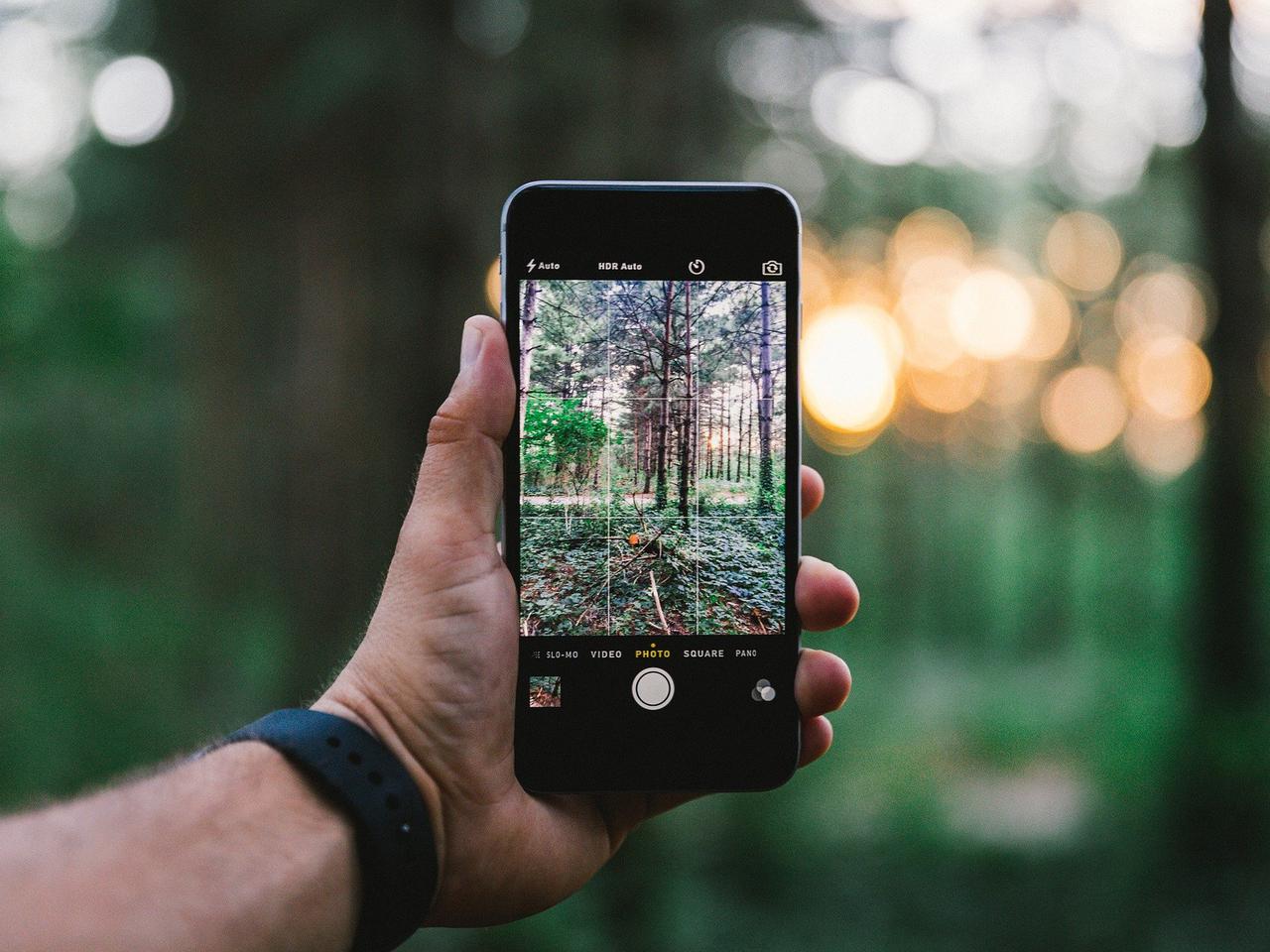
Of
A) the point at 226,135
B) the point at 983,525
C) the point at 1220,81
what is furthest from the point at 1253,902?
the point at 226,135

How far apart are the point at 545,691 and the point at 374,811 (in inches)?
13.1

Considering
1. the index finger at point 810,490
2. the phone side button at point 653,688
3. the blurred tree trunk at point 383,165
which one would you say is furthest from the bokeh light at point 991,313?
the phone side button at point 653,688

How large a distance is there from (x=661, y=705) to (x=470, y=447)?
0.51 m

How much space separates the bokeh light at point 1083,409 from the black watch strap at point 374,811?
5.49 m

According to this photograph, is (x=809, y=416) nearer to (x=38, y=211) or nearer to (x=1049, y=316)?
(x=1049, y=316)

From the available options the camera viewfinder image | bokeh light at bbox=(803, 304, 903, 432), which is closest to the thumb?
the camera viewfinder image

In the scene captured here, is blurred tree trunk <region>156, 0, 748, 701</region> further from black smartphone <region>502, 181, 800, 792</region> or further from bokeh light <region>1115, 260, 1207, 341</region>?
bokeh light <region>1115, 260, 1207, 341</region>

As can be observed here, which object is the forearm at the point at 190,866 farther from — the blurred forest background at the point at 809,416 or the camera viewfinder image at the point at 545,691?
the blurred forest background at the point at 809,416

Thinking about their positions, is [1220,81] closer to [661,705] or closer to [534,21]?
[534,21]

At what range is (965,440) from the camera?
586cm

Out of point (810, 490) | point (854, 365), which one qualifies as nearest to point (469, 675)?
point (810, 490)

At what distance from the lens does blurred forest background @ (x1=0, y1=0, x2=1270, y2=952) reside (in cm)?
342

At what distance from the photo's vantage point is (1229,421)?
14.3 feet

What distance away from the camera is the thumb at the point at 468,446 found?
1.38 metres
